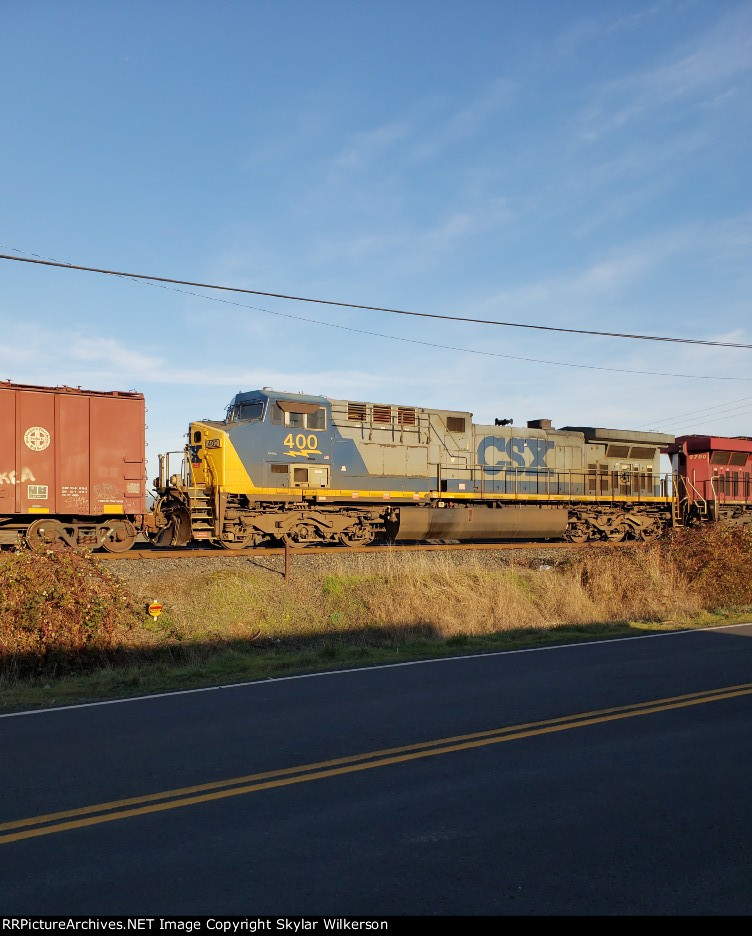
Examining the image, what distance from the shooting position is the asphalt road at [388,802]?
4.21m

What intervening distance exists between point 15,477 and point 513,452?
15514 millimetres

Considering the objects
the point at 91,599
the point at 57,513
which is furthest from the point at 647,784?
the point at 57,513

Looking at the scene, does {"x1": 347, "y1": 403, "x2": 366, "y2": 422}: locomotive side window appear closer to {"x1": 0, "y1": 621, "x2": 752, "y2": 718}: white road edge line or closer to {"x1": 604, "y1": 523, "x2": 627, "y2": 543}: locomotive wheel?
{"x1": 604, "y1": 523, "x2": 627, "y2": 543}: locomotive wheel

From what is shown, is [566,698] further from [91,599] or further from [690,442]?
[690,442]

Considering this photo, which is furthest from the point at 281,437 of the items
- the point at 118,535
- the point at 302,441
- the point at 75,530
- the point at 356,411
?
the point at 75,530

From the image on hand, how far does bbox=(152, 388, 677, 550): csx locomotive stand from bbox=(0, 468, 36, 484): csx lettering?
3297 millimetres

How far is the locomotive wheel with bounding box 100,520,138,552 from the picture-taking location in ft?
63.4

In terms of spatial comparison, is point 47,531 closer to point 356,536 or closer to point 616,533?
point 356,536

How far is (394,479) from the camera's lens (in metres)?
23.7

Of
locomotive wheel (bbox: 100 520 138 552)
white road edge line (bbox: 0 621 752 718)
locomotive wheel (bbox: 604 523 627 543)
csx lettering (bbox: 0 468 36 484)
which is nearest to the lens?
white road edge line (bbox: 0 621 752 718)

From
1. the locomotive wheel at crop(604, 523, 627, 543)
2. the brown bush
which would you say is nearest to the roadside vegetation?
the brown bush

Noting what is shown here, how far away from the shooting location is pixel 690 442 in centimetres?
3144

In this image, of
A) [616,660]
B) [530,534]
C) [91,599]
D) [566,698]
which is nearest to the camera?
[566,698]

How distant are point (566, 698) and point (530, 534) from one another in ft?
59.1
